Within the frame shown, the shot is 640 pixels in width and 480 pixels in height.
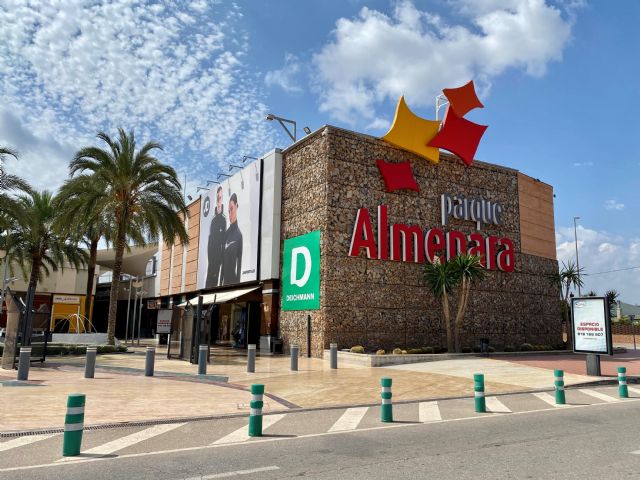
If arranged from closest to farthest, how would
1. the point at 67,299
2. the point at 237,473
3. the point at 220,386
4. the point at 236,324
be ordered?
the point at 237,473, the point at 220,386, the point at 236,324, the point at 67,299

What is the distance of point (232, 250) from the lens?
34.6 m

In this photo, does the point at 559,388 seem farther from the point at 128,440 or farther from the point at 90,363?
the point at 90,363

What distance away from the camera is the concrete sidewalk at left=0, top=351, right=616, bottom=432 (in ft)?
35.9

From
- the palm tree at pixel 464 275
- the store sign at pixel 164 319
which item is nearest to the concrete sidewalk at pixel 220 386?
the palm tree at pixel 464 275

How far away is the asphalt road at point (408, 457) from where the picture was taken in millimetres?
6230

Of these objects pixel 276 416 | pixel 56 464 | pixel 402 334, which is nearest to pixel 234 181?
pixel 402 334

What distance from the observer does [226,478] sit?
19.9 ft

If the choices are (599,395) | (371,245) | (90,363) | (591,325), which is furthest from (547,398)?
(371,245)

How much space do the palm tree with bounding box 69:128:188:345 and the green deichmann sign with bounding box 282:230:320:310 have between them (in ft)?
21.5

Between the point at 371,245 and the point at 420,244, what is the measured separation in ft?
10.8

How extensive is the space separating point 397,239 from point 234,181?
12696mm

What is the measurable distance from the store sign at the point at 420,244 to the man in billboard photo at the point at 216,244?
12.5 meters

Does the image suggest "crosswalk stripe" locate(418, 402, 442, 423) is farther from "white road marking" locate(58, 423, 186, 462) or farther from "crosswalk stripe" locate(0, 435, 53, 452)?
"crosswalk stripe" locate(0, 435, 53, 452)

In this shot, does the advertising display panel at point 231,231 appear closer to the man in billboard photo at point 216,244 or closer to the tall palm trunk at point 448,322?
the man in billboard photo at point 216,244
